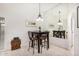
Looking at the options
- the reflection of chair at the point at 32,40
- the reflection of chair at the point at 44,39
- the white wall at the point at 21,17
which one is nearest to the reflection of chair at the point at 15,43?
the white wall at the point at 21,17

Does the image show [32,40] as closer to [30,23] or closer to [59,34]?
[30,23]

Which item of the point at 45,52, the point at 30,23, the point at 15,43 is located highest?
the point at 30,23

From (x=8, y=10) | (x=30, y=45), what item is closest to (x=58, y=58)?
(x=30, y=45)

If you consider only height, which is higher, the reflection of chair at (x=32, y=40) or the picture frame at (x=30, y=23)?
the picture frame at (x=30, y=23)

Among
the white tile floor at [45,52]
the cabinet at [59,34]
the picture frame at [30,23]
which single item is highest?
the picture frame at [30,23]

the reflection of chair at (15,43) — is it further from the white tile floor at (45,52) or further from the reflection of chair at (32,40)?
the reflection of chair at (32,40)

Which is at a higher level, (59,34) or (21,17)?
(21,17)

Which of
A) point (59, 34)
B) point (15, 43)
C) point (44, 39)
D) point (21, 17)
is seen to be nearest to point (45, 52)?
point (44, 39)

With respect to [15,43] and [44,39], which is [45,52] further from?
[15,43]

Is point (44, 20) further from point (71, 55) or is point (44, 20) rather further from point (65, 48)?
point (71, 55)

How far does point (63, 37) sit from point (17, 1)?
95 cm

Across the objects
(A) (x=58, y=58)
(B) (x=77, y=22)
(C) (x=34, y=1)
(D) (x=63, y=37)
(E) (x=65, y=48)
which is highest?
(C) (x=34, y=1)

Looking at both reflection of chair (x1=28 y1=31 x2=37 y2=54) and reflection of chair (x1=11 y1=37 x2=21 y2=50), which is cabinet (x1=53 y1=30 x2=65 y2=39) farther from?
reflection of chair (x1=11 y1=37 x2=21 y2=50)

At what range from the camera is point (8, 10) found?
190 cm
